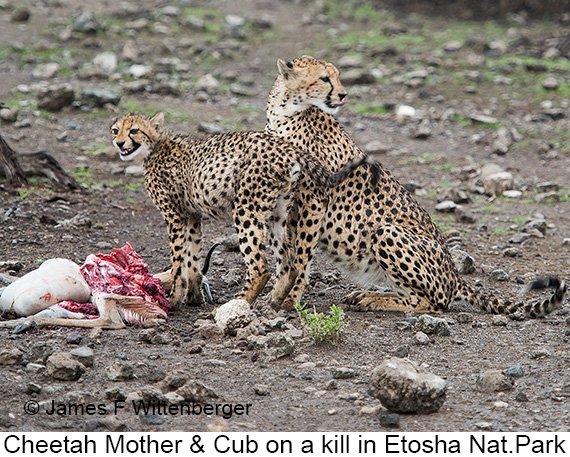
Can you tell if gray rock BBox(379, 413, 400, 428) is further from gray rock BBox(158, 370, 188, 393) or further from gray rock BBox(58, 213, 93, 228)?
gray rock BBox(58, 213, 93, 228)

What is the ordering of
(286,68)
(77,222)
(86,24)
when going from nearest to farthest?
(286,68) → (77,222) → (86,24)

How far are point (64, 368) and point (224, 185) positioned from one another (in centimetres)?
207

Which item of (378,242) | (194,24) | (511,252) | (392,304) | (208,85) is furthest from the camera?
(194,24)

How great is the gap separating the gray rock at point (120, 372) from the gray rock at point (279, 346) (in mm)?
899

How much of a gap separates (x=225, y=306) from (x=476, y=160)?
293 inches

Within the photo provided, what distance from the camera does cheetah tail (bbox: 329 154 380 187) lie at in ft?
21.7

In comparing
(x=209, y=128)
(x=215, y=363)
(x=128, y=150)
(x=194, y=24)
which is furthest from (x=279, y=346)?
(x=194, y=24)

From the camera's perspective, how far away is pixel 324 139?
7.09 m

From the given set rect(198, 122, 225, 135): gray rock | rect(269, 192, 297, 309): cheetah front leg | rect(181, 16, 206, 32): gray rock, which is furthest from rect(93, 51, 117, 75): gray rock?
rect(269, 192, 297, 309): cheetah front leg

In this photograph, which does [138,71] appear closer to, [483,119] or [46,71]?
[46,71]

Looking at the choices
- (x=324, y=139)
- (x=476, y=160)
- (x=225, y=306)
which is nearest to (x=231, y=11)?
(x=476, y=160)

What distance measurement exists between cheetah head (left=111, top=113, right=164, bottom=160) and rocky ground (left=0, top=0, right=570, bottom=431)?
3.97 feet

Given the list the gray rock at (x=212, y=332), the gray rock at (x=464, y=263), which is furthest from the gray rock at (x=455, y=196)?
the gray rock at (x=212, y=332)

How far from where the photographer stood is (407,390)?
15.0 ft
